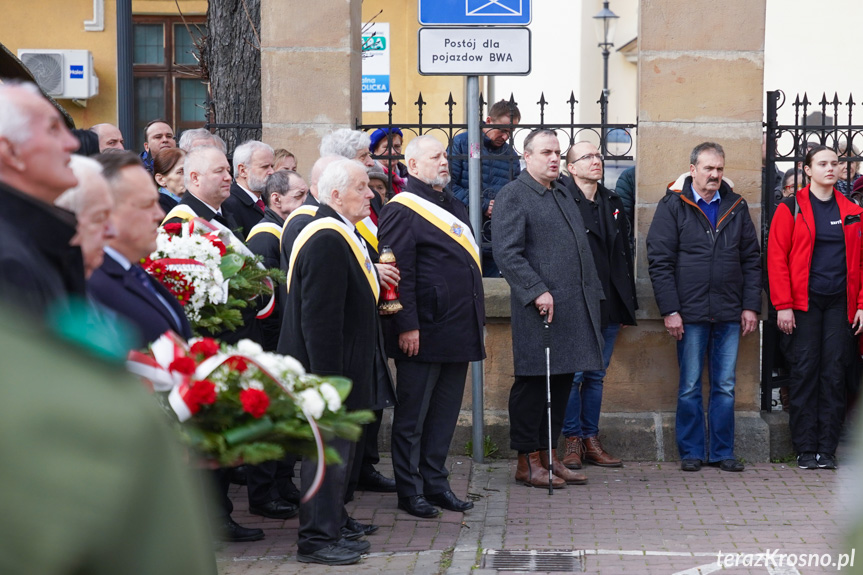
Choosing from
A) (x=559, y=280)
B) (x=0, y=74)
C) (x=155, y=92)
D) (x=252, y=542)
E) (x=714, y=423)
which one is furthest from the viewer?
(x=155, y=92)

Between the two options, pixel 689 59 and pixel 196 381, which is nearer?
pixel 196 381

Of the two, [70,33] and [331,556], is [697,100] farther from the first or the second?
[70,33]

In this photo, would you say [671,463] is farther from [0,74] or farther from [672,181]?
[0,74]

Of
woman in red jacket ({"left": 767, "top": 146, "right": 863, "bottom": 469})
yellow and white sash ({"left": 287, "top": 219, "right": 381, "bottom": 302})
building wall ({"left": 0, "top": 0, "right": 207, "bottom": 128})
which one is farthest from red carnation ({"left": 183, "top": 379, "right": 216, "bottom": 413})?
building wall ({"left": 0, "top": 0, "right": 207, "bottom": 128})

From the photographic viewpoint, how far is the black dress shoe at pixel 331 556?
532cm

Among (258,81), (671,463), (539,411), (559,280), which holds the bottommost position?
(671,463)

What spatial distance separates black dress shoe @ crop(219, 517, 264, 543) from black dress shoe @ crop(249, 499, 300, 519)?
0.41m

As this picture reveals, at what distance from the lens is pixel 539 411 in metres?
7.01

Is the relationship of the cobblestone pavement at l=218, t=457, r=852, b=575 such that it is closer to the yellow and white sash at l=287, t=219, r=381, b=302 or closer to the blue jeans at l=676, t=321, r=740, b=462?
the blue jeans at l=676, t=321, r=740, b=462

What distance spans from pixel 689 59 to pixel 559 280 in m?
2.00

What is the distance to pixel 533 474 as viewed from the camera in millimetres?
7031

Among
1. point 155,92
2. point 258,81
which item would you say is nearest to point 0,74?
point 258,81

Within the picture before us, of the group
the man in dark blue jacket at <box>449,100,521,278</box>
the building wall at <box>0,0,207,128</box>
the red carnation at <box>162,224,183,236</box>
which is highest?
the building wall at <box>0,0,207,128</box>

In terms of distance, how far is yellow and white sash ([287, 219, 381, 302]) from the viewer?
5285 mm
